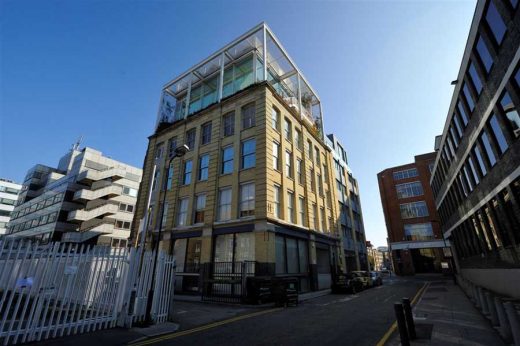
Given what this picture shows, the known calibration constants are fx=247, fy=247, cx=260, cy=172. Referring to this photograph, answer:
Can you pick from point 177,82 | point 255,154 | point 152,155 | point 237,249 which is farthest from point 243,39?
point 237,249

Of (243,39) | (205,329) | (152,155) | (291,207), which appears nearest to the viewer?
(205,329)

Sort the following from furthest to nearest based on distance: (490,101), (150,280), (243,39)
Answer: (243,39), (490,101), (150,280)

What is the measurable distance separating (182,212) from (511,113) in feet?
70.8

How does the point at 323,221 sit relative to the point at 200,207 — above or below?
below

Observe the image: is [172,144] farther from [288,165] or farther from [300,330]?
[300,330]

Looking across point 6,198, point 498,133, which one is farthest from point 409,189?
point 6,198

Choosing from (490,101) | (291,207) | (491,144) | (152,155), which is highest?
(152,155)

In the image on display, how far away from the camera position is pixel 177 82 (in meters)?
28.5

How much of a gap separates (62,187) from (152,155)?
31283mm

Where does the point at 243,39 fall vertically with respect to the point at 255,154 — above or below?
above

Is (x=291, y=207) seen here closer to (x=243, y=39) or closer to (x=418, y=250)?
(x=243, y=39)

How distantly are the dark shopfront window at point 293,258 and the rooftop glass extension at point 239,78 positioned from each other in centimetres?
1295

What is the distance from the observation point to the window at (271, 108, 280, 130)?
2096cm

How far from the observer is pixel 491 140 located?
1280 centimetres
